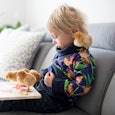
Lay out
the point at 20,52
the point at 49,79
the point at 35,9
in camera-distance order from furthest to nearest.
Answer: the point at 35,9 → the point at 20,52 → the point at 49,79

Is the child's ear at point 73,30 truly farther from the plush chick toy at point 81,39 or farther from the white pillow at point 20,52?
the white pillow at point 20,52

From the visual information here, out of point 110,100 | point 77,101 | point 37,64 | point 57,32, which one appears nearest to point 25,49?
point 37,64

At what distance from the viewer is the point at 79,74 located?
1099mm

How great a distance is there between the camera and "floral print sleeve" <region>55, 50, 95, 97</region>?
1.09m

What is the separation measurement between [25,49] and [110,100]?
0.81 meters

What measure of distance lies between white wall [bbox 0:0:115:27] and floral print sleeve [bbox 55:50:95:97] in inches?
24.1

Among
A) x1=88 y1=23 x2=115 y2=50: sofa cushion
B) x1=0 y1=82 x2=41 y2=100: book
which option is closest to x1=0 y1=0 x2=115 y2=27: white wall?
x1=88 y1=23 x2=115 y2=50: sofa cushion

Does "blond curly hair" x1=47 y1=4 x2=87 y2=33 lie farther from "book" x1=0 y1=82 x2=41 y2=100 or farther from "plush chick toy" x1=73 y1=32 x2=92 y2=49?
"book" x1=0 y1=82 x2=41 y2=100

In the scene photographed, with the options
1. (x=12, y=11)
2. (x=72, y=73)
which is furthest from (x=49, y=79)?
(x=12, y=11)

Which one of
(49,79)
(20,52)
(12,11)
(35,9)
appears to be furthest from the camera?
(12,11)

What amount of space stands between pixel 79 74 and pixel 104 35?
27 cm

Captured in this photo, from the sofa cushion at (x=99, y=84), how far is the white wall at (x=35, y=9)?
1.83 feet

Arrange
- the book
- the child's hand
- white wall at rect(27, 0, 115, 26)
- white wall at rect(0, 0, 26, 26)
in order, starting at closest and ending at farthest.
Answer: the book
the child's hand
white wall at rect(27, 0, 115, 26)
white wall at rect(0, 0, 26, 26)

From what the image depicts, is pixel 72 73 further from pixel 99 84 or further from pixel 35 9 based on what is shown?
pixel 35 9
